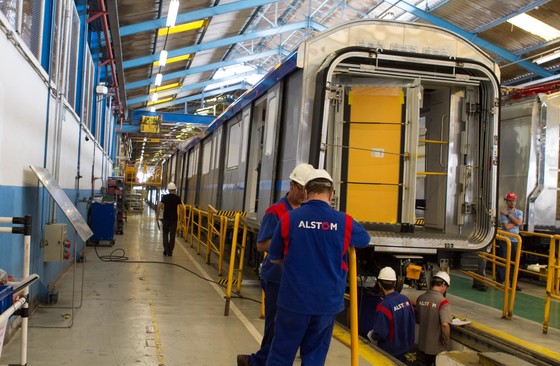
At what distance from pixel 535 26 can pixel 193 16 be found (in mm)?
9389

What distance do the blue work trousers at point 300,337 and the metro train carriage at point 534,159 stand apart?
7637 mm

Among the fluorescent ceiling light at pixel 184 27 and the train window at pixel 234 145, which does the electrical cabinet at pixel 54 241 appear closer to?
the train window at pixel 234 145

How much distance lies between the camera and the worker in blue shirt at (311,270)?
3152 millimetres

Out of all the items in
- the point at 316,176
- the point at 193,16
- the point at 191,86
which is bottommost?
the point at 316,176

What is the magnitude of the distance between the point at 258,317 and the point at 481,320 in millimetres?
2880

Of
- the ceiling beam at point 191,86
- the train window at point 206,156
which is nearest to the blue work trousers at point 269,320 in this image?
the train window at point 206,156

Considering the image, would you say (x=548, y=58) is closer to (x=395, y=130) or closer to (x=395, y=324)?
(x=395, y=130)

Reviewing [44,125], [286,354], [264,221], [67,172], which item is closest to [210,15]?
[67,172]

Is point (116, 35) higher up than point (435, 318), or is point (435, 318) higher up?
point (116, 35)

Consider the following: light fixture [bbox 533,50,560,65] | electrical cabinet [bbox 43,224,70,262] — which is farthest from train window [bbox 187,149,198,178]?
Answer: light fixture [bbox 533,50,560,65]

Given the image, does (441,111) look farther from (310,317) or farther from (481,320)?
(310,317)

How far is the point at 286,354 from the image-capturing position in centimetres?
325

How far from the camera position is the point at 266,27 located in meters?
20.1

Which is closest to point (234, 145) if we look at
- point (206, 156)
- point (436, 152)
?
point (206, 156)
